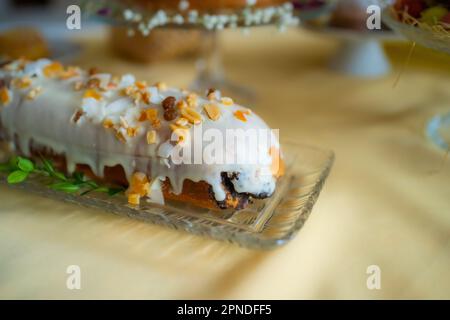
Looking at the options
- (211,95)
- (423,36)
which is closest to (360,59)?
(423,36)

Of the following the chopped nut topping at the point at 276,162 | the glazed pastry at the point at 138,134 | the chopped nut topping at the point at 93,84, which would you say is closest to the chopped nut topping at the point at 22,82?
the glazed pastry at the point at 138,134

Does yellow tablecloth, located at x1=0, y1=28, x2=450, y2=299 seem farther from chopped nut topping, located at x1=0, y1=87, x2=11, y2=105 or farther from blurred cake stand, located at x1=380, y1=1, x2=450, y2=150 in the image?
chopped nut topping, located at x1=0, y1=87, x2=11, y2=105

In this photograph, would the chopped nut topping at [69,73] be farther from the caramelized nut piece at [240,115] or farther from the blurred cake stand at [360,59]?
the blurred cake stand at [360,59]

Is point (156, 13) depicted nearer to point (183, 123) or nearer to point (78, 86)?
point (78, 86)

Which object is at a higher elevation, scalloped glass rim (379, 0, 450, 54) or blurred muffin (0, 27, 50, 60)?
scalloped glass rim (379, 0, 450, 54)

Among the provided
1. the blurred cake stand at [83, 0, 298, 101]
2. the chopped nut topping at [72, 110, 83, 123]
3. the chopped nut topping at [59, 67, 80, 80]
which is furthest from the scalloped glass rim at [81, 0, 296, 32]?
the chopped nut topping at [72, 110, 83, 123]
